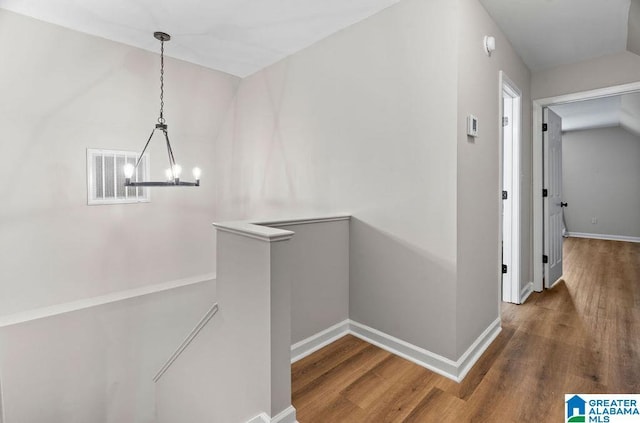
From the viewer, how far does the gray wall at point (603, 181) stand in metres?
6.53

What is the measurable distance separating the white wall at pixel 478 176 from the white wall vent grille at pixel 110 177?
3.70 metres

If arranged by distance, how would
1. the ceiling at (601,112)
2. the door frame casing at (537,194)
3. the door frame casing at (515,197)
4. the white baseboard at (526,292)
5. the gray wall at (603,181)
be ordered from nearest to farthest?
the door frame casing at (515,197)
the white baseboard at (526,292)
the door frame casing at (537,194)
the ceiling at (601,112)
the gray wall at (603,181)

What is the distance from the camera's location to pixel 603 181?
6910 mm

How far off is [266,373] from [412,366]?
1.11m

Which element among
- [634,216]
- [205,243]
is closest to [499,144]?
[205,243]

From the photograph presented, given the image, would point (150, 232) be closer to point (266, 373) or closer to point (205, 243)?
point (205, 243)

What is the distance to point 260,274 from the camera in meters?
1.60

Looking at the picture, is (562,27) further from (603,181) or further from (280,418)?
(603,181)

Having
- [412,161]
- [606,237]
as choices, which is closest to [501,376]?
[412,161]

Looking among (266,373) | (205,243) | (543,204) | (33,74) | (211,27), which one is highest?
(211,27)

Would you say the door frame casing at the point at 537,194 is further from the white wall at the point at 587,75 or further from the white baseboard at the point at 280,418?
the white baseboard at the point at 280,418

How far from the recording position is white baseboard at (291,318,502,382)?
207cm

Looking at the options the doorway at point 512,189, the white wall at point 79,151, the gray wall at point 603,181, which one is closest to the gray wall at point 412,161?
the doorway at point 512,189

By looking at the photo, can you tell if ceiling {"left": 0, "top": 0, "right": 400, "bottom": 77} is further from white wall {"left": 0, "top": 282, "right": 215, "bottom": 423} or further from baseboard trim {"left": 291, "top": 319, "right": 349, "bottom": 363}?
white wall {"left": 0, "top": 282, "right": 215, "bottom": 423}
